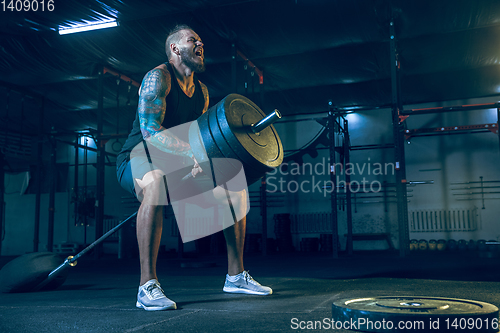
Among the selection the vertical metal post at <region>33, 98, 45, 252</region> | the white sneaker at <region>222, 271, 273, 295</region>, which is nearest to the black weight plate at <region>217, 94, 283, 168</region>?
the white sneaker at <region>222, 271, 273, 295</region>

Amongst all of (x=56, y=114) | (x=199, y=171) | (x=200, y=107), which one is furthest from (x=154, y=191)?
(x=56, y=114)

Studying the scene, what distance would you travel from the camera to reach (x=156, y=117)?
5.77 ft

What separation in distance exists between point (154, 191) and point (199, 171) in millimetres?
197

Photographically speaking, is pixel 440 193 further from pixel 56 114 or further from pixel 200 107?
pixel 56 114

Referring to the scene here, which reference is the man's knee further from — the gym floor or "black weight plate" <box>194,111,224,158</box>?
the gym floor

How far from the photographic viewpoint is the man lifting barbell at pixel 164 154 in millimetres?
1655

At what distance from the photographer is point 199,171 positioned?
1704 millimetres

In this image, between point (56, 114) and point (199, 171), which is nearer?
point (199, 171)

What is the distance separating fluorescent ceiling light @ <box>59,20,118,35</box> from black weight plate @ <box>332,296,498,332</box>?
4.83 meters

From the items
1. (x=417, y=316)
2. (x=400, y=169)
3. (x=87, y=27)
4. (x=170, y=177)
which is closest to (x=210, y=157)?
(x=170, y=177)

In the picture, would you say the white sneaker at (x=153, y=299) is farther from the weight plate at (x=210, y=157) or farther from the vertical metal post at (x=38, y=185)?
the vertical metal post at (x=38, y=185)

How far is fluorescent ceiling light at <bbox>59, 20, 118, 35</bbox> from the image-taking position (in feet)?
16.7

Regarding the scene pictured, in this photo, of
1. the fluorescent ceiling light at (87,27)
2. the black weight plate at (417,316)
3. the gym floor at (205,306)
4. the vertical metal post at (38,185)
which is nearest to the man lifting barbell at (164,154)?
the gym floor at (205,306)

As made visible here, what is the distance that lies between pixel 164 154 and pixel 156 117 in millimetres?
159
